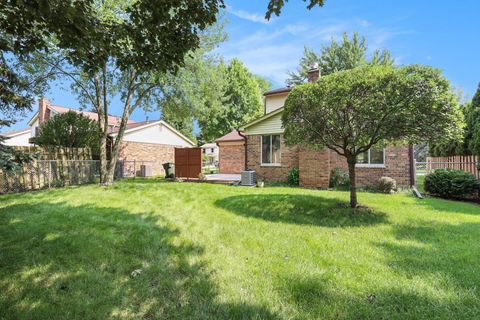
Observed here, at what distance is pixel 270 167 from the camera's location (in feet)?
46.5

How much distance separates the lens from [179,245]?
176 inches

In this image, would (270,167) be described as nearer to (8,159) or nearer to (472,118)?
(472,118)

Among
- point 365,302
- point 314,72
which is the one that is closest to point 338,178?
point 314,72

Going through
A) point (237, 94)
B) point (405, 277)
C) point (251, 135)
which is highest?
point (237, 94)

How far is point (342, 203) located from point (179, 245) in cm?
511

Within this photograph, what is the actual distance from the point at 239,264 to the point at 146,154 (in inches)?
854

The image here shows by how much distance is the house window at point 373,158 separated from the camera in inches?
452

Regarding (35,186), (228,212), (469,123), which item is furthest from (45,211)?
(469,123)

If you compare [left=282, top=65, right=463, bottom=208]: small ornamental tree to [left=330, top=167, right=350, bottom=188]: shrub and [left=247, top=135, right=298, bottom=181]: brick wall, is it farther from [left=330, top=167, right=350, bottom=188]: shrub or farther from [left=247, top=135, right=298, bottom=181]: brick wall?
[left=247, top=135, right=298, bottom=181]: brick wall

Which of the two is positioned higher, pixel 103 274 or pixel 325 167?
pixel 325 167

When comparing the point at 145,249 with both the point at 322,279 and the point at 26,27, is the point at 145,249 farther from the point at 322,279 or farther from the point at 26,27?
the point at 26,27

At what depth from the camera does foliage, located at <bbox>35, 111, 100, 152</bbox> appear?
14398 millimetres

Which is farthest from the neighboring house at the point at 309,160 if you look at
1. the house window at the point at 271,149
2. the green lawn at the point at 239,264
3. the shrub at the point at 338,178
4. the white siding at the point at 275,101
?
the green lawn at the point at 239,264

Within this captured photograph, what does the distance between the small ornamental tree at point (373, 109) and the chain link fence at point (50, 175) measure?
36.1 feet
